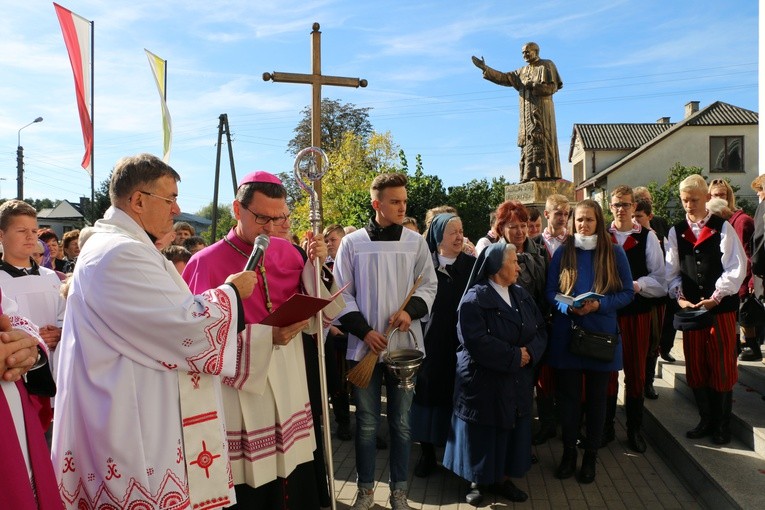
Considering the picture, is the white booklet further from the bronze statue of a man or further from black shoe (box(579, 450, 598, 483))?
the bronze statue of a man

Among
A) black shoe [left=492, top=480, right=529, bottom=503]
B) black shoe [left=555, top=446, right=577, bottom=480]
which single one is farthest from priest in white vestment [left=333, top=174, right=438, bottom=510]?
black shoe [left=555, top=446, right=577, bottom=480]

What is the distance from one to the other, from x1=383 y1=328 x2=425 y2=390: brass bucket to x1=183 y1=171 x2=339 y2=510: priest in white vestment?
68cm

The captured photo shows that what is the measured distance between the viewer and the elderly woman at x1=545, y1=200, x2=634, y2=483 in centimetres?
485

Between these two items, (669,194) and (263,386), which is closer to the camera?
(263,386)

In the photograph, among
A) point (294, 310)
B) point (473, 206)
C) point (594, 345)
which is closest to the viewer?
point (294, 310)

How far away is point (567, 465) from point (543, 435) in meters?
0.89

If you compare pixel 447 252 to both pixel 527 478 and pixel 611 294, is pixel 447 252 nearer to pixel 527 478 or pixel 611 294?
pixel 611 294

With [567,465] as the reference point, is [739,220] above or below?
above

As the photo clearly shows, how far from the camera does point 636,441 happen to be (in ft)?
18.1

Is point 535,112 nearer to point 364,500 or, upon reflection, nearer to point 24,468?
point 364,500

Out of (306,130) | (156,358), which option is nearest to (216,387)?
(156,358)

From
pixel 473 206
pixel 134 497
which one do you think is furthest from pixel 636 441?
pixel 473 206

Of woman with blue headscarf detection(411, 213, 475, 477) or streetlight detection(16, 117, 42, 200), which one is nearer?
woman with blue headscarf detection(411, 213, 475, 477)

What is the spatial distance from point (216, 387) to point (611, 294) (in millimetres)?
3313
